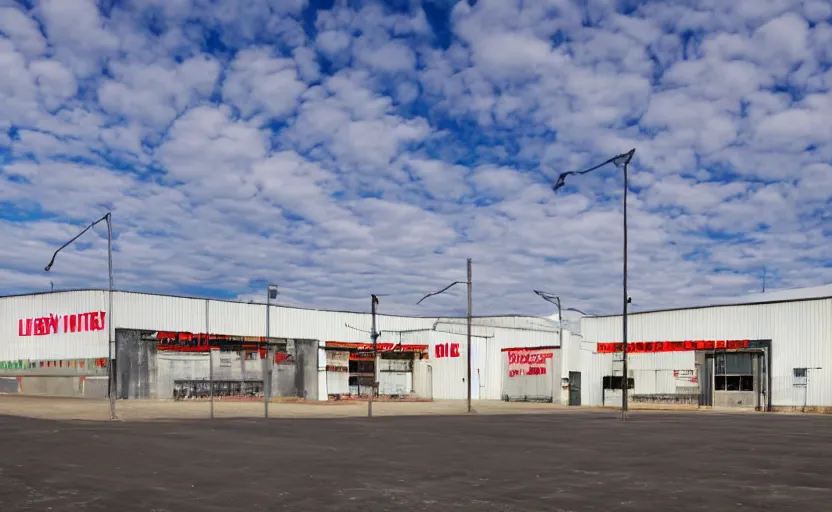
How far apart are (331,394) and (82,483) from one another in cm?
6315

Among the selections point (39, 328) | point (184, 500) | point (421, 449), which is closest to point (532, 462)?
point (421, 449)

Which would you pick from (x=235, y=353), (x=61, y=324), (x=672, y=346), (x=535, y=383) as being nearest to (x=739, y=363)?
(x=672, y=346)

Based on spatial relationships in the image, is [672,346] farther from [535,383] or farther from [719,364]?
[535,383]

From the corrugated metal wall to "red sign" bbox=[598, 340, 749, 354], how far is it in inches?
14.5

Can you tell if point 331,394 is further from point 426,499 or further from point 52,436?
point 426,499

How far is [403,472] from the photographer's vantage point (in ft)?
48.1

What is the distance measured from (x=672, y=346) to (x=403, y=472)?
5401 cm

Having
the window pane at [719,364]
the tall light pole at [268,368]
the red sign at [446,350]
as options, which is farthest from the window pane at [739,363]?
the tall light pole at [268,368]

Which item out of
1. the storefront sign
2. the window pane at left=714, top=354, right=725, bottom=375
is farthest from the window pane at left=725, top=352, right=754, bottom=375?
the storefront sign

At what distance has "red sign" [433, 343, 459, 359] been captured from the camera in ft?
258

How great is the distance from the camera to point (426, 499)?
37.2 ft

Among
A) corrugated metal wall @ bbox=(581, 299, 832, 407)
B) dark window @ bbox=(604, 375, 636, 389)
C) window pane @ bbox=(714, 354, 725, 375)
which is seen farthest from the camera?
dark window @ bbox=(604, 375, 636, 389)

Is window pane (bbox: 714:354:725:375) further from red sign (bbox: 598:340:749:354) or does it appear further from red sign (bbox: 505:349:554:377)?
red sign (bbox: 505:349:554:377)

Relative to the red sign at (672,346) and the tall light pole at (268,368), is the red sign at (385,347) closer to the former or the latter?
the tall light pole at (268,368)
